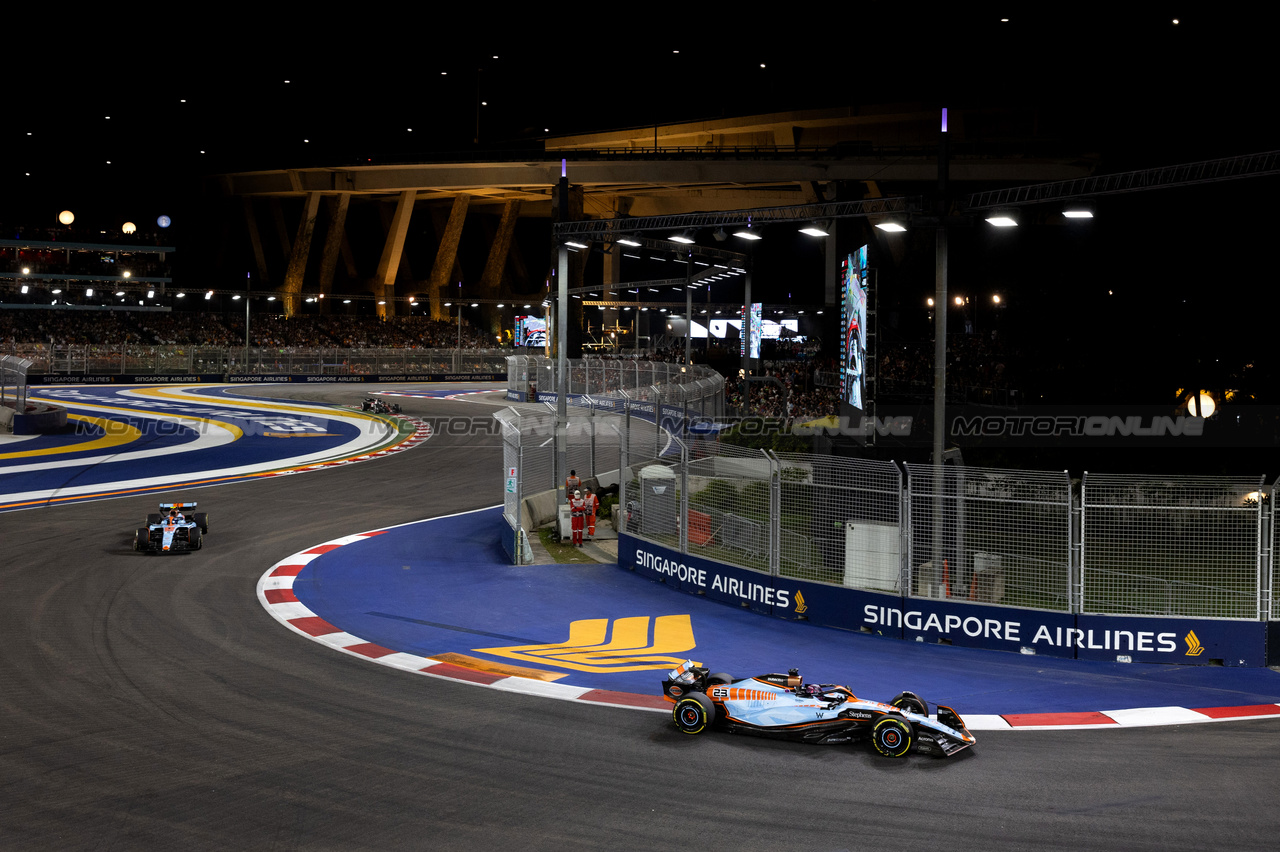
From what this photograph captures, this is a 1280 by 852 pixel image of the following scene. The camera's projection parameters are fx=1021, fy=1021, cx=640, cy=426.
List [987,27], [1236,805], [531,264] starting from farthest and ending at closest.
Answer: [531,264] < [987,27] < [1236,805]

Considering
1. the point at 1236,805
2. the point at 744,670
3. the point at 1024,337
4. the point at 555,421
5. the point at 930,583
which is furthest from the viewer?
the point at 1024,337

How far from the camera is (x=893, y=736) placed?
8555 millimetres

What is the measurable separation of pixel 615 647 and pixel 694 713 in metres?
3.28

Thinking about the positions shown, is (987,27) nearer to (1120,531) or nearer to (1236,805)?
(1120,531)

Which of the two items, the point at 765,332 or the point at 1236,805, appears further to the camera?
the point at 765,332

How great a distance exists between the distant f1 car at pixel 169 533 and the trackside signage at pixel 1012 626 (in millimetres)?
9609

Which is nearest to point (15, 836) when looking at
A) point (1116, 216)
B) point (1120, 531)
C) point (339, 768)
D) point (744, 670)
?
point (339, 768)

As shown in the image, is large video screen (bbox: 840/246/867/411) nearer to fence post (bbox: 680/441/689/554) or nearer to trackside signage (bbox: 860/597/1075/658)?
fence post (bbox: 680/441/689/554)

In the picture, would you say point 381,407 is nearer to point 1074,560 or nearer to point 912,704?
point 1074,560

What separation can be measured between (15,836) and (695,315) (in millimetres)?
69055

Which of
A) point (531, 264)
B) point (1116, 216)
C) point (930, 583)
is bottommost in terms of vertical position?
point (930, 583)

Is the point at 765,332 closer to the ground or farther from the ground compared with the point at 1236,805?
farther from the ground

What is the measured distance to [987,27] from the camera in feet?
186

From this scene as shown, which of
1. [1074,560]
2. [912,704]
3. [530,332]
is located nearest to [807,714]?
[912,704]
